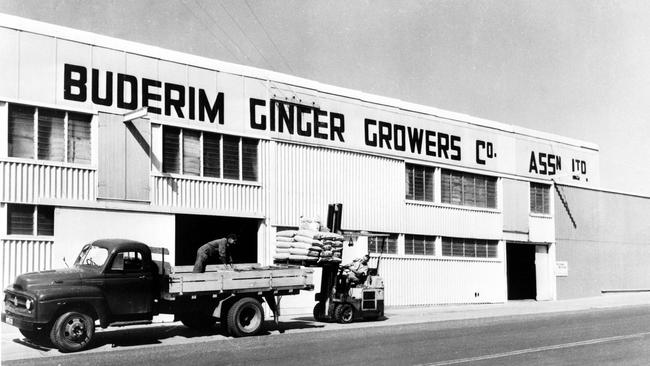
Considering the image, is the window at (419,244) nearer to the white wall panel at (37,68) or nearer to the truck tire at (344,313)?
the truck tire at (344,313)

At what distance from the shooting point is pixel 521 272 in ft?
118

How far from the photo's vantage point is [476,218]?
102 ft

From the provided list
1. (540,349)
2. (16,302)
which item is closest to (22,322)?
(16,302)

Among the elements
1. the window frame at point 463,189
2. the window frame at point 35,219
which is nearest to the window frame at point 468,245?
the window frame at point 463,189

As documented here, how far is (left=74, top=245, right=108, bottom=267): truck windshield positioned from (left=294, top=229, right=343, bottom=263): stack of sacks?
6102mm

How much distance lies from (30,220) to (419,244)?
→ 52.5 feet

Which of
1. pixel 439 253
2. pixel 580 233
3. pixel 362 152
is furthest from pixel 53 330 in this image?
pixel 580 233

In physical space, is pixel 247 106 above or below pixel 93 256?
above

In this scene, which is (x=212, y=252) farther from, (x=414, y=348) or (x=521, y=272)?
→ (x=521, y=272)

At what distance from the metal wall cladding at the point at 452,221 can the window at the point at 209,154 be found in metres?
8.11

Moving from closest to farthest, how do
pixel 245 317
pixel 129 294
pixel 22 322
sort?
pixel 22 322, pixel 129 294, pixel 245 317

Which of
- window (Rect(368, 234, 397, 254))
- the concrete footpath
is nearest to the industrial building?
window (Rect(368, 234, 397, 254))

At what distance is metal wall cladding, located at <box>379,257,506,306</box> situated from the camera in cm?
2675

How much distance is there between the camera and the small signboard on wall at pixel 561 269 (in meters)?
34.3
